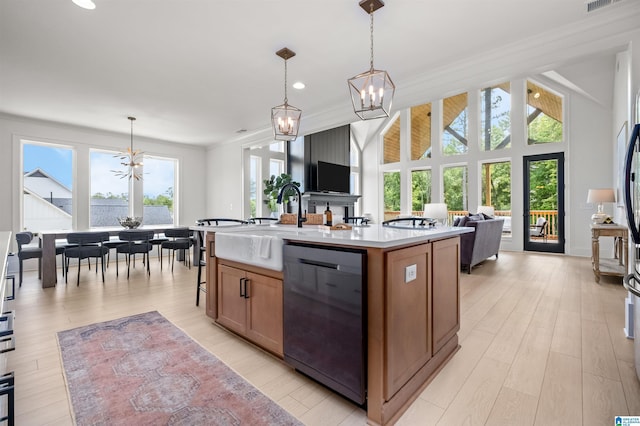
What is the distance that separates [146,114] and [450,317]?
18.4ft

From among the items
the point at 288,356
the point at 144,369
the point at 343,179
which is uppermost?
the point at 343,179

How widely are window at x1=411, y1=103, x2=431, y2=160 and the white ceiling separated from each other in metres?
5.00

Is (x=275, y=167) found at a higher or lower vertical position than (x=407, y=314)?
higher

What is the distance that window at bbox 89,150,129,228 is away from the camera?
617 cm

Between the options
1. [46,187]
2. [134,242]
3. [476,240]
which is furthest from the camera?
[46,187]

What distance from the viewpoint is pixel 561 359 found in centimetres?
204

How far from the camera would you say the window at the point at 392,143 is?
966 centimetres

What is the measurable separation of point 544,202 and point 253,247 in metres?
7.40

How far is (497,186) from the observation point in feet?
24.6

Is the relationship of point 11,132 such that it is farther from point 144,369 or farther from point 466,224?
point 466,224

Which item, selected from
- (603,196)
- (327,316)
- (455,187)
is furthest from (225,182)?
(603,196)

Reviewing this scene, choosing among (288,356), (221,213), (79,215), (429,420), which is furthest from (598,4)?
(79,215)

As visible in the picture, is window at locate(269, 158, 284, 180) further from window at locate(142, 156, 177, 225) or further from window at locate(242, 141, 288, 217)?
window at locate(142, 156, 177, 225)

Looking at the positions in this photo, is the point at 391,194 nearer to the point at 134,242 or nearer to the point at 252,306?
the point at 134,242
